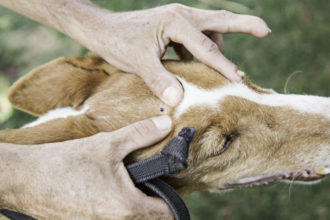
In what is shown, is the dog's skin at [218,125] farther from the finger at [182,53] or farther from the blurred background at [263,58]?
the blurred background at [263,58]

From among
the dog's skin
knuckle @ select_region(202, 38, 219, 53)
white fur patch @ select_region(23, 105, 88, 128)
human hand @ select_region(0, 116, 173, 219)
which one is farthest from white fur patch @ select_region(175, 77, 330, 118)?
white fur patch @ select_region(23, 105, 88, 128)

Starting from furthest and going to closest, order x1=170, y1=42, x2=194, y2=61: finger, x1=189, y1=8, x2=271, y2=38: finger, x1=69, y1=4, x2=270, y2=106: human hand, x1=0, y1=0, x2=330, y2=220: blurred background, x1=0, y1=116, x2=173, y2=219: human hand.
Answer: x1=0, y1=0, x2=330, y2=220: blurred background < x1=170, y1=42, x2=194, y2=61: finger < x1=189, y1=8, x2=271, y2=38: finger < x1=69, y1=4, x2=270, y2=106: human hand < x1=0, y1=116, x2=173, y2=219: human hand

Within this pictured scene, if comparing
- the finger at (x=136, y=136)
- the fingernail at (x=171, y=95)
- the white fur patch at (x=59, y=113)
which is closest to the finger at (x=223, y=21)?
the fingernail at (x=171, y=95)

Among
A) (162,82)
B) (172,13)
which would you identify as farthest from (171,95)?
(172,13)

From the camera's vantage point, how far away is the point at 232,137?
2643mm

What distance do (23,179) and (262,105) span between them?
1720 millimetres

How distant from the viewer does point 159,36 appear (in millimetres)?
2867

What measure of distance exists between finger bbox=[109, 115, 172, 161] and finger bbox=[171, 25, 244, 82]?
63 cm

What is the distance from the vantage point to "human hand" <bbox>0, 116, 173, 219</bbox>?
7.26 feet

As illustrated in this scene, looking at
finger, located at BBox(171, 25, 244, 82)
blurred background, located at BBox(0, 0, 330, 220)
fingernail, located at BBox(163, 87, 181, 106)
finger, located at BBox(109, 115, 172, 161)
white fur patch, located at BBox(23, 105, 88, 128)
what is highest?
finger, located at BBox(171, 25, 244, 82)

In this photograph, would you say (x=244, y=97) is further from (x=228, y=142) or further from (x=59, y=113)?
(x=59, y=113)

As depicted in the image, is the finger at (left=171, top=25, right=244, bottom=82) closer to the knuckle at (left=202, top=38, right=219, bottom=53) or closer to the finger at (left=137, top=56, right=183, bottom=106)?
the knuckle at (left=202, top=38, right=219, bottom=53)

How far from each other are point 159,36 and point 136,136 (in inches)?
35.7

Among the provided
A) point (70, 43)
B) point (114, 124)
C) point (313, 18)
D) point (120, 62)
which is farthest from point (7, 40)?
point (313, 18)
